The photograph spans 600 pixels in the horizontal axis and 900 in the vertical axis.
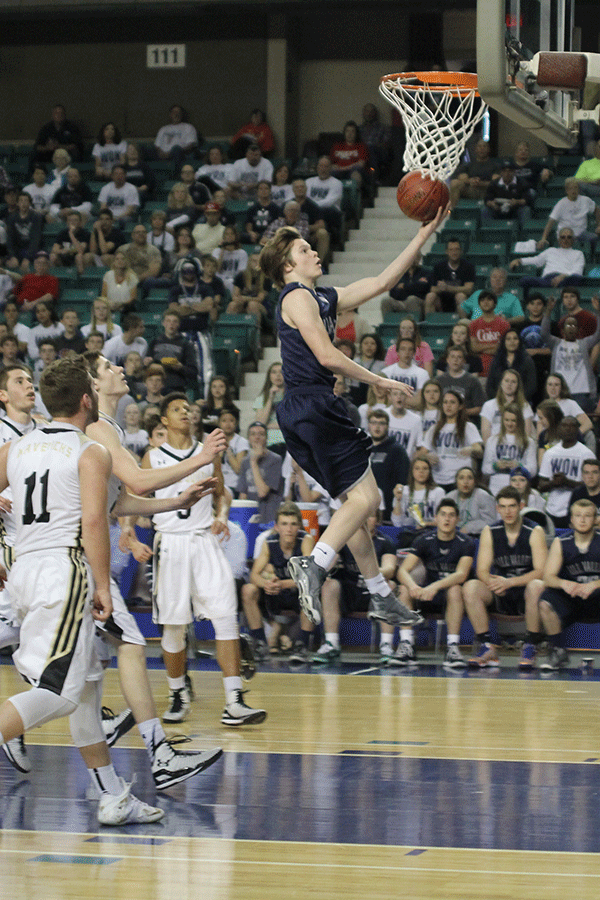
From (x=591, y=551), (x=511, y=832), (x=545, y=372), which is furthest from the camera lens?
(x=545, y=372)

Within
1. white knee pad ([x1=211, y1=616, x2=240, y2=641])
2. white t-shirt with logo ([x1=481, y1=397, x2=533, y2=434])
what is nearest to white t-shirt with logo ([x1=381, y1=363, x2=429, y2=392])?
white t-shirt with logo ([x1=481, y1=397, x2=533, y2=434])

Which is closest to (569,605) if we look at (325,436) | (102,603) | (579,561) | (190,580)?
(579,561)

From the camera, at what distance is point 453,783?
5855 millimetres

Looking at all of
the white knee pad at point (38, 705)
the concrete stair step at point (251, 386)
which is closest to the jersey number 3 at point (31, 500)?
the white knee pad at point (38, 705)

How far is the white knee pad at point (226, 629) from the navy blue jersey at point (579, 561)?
3297mm

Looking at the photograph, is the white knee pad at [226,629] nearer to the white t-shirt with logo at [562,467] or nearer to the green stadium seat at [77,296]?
the white t-shirt with logo at [562,467]

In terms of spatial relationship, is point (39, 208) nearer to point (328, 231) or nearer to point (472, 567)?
point (328, 231)

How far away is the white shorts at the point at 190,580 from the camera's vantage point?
7.56 metres

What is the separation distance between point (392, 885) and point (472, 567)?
6.09 metres

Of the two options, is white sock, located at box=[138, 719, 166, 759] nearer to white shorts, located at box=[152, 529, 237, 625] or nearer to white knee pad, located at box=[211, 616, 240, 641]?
white knee pad, located at box=[211, 616, 240, 641]

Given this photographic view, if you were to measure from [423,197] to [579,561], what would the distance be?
14.8 feet

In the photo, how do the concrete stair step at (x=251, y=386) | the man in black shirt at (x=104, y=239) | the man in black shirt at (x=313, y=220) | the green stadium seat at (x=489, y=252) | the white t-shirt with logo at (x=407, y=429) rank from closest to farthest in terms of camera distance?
the white t-shirt with logo at (x=407, y=429), the concrete stair step at (x=251, y=386), the green stadium seat at (x=489, y=252), the man in black shirt at (x=313, y=220), the man in black shirt at (x=104, y=239)

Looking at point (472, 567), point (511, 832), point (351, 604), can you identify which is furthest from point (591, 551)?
point (511, 832)

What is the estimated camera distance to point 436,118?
264 inches
